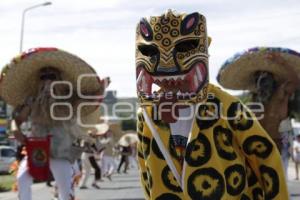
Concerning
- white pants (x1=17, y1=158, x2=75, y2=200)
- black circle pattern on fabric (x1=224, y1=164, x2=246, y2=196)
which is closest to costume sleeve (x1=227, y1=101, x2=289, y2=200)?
black circle pattern on fabric (x1=224, y1=164, x2=246, y2=196)

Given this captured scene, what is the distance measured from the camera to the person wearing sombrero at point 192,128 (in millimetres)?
4105

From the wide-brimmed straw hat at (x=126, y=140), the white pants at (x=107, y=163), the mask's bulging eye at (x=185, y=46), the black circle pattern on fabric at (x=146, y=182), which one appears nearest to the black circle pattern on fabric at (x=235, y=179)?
the black circle pattern on fabric at (x=146, y=182)

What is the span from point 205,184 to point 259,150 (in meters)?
0.40

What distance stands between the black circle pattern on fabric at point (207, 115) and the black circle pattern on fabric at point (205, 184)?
10.5 inches

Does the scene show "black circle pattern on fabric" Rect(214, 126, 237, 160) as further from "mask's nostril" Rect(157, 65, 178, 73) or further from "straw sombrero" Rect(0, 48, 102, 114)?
"straw sombrero" Rect(0, 48, 102, 114)

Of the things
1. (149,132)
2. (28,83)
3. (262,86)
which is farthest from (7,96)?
(149,132)

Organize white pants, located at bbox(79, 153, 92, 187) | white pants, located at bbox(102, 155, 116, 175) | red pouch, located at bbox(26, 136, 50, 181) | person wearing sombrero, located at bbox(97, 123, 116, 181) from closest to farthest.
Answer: red pouch, located at bbox(26, 136, 50, 181), white pants, located at bbox(79, 153, 92, 187), person wearing sombrero, located at bbox(97, 123, 116, 181), white pants, located at bbox(102, 155, 116, 175)

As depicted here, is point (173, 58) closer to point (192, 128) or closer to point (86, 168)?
point (192, 128)

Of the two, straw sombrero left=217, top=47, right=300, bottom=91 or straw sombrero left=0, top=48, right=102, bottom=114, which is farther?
straw sombrero left=0, top=48, right=102, bottom=114

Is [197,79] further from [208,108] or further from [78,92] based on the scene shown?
[78,92]

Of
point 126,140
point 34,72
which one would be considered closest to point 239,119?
point 34,72

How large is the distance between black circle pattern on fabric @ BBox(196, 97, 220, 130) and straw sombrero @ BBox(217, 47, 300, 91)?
3226mm

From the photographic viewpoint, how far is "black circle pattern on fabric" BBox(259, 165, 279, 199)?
417cm

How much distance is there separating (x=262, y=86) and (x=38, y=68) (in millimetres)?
2451
